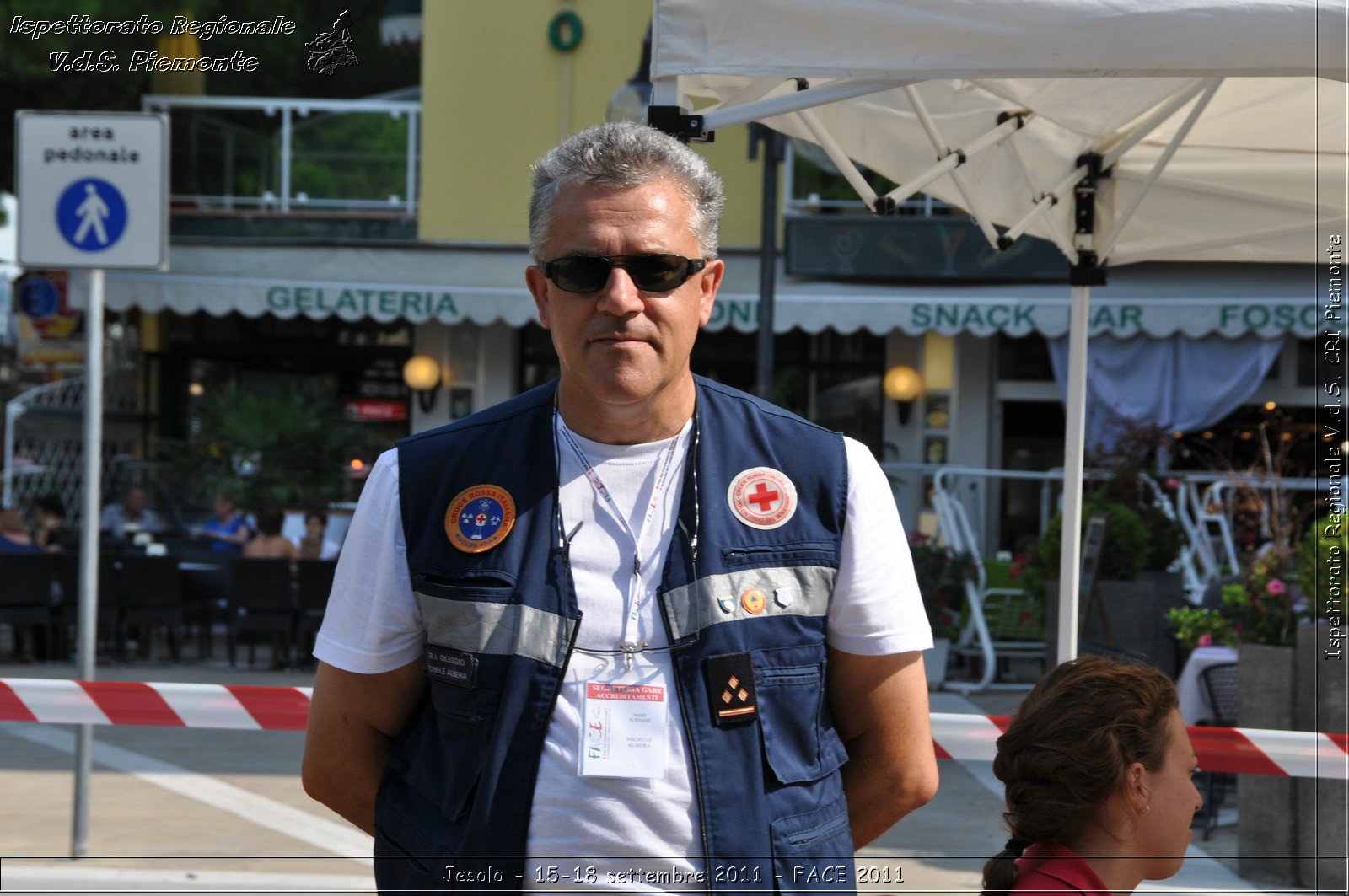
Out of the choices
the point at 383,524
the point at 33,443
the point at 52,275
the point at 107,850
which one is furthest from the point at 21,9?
the point at 383,524

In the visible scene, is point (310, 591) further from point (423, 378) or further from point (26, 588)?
point (423, 378)

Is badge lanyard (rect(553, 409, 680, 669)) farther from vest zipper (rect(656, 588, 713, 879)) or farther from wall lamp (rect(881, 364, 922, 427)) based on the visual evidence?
wall lamp (rect(881, 364, 922, 427))

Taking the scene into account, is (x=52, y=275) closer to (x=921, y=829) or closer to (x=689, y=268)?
(x=921, y=829)

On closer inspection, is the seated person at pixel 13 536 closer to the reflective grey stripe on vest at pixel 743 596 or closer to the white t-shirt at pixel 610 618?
the white t-shirt at pixel 610 618

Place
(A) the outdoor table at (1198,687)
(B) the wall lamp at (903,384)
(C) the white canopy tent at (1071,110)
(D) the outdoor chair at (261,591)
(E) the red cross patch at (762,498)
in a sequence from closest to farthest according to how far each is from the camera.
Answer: (E) the red cross patch at (762,498) < (C) the white canopy tent at (1071,110) < (A) the outdoor table at (1198,687) < (D) the outdoor chair at (261,591) < (B) the wall lamp at (903,384)

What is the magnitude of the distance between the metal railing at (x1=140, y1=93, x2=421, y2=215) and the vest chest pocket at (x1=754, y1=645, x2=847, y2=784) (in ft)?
45.9

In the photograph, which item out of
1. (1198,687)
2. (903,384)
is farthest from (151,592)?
(903,384)

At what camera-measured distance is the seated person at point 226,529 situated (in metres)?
12.3

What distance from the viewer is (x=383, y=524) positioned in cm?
211

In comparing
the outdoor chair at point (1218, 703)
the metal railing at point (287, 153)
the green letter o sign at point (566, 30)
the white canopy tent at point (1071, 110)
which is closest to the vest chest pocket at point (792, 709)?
the white canopy tent at point (1071, 110)

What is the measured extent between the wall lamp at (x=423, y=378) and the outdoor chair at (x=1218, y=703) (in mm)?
10487

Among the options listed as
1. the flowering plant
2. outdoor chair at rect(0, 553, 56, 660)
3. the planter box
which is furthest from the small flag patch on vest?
outdoor chair at rect(0, 553, 56, 660)

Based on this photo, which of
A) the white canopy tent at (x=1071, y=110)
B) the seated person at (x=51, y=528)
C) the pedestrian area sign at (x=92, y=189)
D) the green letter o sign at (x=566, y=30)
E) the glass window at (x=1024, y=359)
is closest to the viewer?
the white canopy tent at (x=1071, y=110)

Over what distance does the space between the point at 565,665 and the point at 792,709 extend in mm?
342
